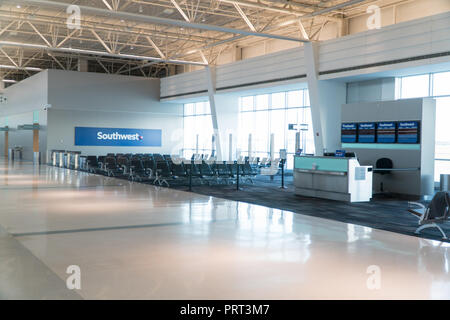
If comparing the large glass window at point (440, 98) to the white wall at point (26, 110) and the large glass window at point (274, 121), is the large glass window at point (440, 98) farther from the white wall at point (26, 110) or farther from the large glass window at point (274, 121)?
the white wall at point (26, 110)

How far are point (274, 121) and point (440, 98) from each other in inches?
348

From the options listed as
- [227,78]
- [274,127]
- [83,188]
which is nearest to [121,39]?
[227,78]

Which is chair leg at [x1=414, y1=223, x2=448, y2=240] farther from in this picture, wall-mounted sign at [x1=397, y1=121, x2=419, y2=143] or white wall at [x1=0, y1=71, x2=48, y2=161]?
white wall at [x1=0, y1=71, x2=48, y2=161]

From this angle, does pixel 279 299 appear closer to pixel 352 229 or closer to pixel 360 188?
pixel 352 229

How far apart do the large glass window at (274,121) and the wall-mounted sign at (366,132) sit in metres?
6.33

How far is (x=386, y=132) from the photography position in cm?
1327

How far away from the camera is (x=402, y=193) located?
12.8 meters

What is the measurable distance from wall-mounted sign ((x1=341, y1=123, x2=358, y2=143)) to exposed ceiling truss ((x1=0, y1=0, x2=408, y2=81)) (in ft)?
11.5

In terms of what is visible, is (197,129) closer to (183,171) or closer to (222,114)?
(222,114)

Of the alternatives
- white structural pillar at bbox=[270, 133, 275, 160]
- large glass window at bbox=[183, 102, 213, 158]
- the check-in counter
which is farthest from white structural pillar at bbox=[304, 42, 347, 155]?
large glass window at bbox=[183, 102, 213, 158]

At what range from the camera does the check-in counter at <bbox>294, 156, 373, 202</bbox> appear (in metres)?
11.0

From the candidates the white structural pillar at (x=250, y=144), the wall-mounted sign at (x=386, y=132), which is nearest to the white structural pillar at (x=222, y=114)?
the white structural pillar at (x=250, y=144)

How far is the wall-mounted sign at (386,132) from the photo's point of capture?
1305 cm

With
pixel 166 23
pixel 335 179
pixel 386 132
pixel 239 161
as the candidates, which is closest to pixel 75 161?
pixel 239 161
